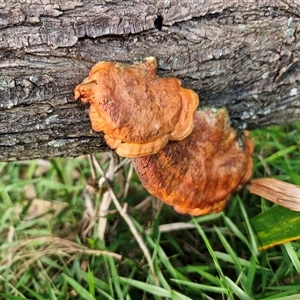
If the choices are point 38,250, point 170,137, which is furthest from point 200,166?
point 38,250

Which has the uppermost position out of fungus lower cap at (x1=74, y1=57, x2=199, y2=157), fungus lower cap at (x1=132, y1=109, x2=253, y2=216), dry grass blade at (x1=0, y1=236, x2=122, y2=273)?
fungus lower cap at (x1=74, y1=57, x2=199, y2=157)

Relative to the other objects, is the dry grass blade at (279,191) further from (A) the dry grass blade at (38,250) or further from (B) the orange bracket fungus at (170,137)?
(A) the dry grass blade at (38,250)

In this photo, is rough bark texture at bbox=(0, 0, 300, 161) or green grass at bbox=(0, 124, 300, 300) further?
green grass at bbox=(0, 124, 300, 300)

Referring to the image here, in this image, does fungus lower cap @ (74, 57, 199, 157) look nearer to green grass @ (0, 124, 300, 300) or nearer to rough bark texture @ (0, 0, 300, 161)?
rough bark texture @ (0, 0, 300, 161)

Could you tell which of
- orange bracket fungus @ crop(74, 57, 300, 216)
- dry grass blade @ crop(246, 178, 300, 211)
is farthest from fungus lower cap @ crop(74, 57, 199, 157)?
dry grass blade @ crop(246, 178, 300, 211)

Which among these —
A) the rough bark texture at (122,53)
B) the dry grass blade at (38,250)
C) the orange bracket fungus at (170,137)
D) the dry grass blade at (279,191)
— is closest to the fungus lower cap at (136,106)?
the orange bracket fungus at (170,137)

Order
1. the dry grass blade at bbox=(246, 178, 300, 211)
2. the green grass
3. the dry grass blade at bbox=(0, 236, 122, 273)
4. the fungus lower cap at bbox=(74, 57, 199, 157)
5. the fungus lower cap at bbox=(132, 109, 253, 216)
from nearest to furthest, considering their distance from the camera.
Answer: the fungus lower cap at bbox=(74, 57, 199, 157), the fungus lower cap at bbox=(132, 109, 253, 216), the dry grass blade at bbox=(246, 178, 300, 211), the green grass, the dry grass blade at bbox=(0, 236, 122, 273)
